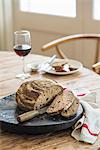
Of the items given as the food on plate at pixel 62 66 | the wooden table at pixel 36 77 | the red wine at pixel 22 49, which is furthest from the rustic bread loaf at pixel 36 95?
the food on plate at pixel 62 66

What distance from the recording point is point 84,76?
1.82 m

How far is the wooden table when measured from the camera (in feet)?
3.91

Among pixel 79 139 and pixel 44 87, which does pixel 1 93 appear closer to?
pixel 44 87

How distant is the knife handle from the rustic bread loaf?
2 centimetres

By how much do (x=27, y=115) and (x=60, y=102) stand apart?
0.42 feet

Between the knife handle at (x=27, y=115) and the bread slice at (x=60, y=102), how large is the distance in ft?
0.15

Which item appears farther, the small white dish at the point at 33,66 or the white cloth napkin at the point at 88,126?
the small white dish at the point at 33,66

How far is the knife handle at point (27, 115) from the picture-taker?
4.02ft

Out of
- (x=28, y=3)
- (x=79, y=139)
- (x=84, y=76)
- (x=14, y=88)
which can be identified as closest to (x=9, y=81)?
(x=14, y=88)

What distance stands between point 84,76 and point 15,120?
0.65 m

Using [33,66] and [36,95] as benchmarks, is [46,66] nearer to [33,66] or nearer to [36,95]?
[33,66]

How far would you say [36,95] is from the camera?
1279 millimetres

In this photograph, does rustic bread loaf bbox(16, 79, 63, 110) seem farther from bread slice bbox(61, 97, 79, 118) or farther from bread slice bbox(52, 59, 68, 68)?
bread slice bbox(52, 59, 68, 68)

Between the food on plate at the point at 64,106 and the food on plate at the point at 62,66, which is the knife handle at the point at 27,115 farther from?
the food on plate at the point at 62,66
